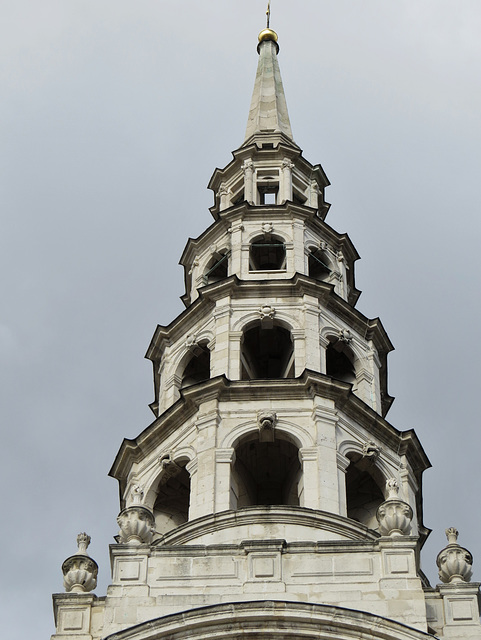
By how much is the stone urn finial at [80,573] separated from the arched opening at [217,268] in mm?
14106

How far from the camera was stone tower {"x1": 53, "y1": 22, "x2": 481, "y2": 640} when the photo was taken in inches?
1303

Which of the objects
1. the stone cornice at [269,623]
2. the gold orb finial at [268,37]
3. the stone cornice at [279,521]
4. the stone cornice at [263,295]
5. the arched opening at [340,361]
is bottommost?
the stone cornice at [269,623]

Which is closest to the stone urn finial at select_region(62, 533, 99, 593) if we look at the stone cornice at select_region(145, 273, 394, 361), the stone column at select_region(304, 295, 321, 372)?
the stone column at select_region(304, 295, 321, 372)

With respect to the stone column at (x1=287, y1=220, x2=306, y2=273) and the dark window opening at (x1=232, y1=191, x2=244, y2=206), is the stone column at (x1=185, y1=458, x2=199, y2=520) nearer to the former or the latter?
the stone column at (x1=287, y1=220, x2=306, y2=273)

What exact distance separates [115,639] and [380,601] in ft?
17.7

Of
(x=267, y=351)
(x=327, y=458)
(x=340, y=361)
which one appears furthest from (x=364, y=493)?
(x=267, y=351)

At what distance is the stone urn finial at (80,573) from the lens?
3425 cm

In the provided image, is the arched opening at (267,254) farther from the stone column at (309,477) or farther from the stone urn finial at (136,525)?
the stone urn finial at (136,525)

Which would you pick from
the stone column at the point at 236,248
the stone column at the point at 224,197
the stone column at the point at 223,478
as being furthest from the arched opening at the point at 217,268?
the stone column at the point at 223,478

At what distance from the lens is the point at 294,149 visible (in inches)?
2050

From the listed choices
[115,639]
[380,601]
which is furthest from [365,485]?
[115,639]

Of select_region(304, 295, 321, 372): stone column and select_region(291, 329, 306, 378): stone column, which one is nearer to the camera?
select_region(291, 329, 306, 378): stone column

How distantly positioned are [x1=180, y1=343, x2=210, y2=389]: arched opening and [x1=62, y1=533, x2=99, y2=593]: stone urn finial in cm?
1004

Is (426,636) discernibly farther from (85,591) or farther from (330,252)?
(330,252)
